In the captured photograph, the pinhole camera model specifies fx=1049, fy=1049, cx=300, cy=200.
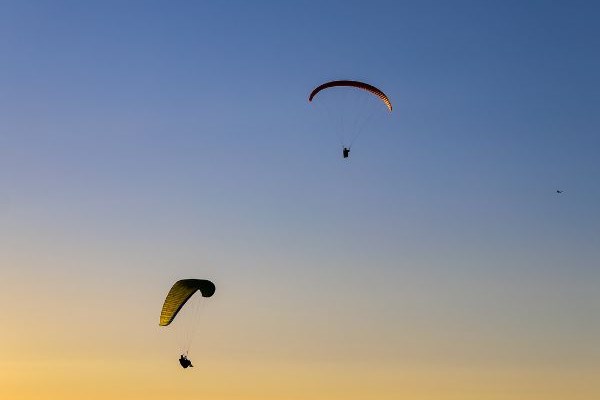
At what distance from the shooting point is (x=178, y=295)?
81.2 m

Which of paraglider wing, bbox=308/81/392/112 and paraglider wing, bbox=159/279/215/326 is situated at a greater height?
paraglider wing, bbox=308/81/392/112

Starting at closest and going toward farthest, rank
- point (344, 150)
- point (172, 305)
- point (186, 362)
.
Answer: point (186, 362) < point (172, 305) < point (344, 150)

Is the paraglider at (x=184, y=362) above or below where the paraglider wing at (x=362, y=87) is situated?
below

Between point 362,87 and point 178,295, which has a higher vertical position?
point 362,87

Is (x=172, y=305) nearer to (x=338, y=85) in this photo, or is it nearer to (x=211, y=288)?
(x=211, y=288)

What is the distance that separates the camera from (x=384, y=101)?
83.8m

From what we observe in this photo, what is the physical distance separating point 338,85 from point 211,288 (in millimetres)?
19128

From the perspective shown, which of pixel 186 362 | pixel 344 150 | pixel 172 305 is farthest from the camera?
pixel 344 150

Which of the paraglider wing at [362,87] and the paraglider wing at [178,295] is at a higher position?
the paraglider wing at [362,87]

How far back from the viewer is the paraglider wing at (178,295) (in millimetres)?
80250

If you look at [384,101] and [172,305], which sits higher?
[384,101]

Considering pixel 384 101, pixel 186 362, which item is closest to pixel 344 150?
pixel 384 101

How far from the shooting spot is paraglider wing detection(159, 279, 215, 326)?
263 feet

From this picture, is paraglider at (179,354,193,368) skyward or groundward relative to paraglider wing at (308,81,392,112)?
groundward
